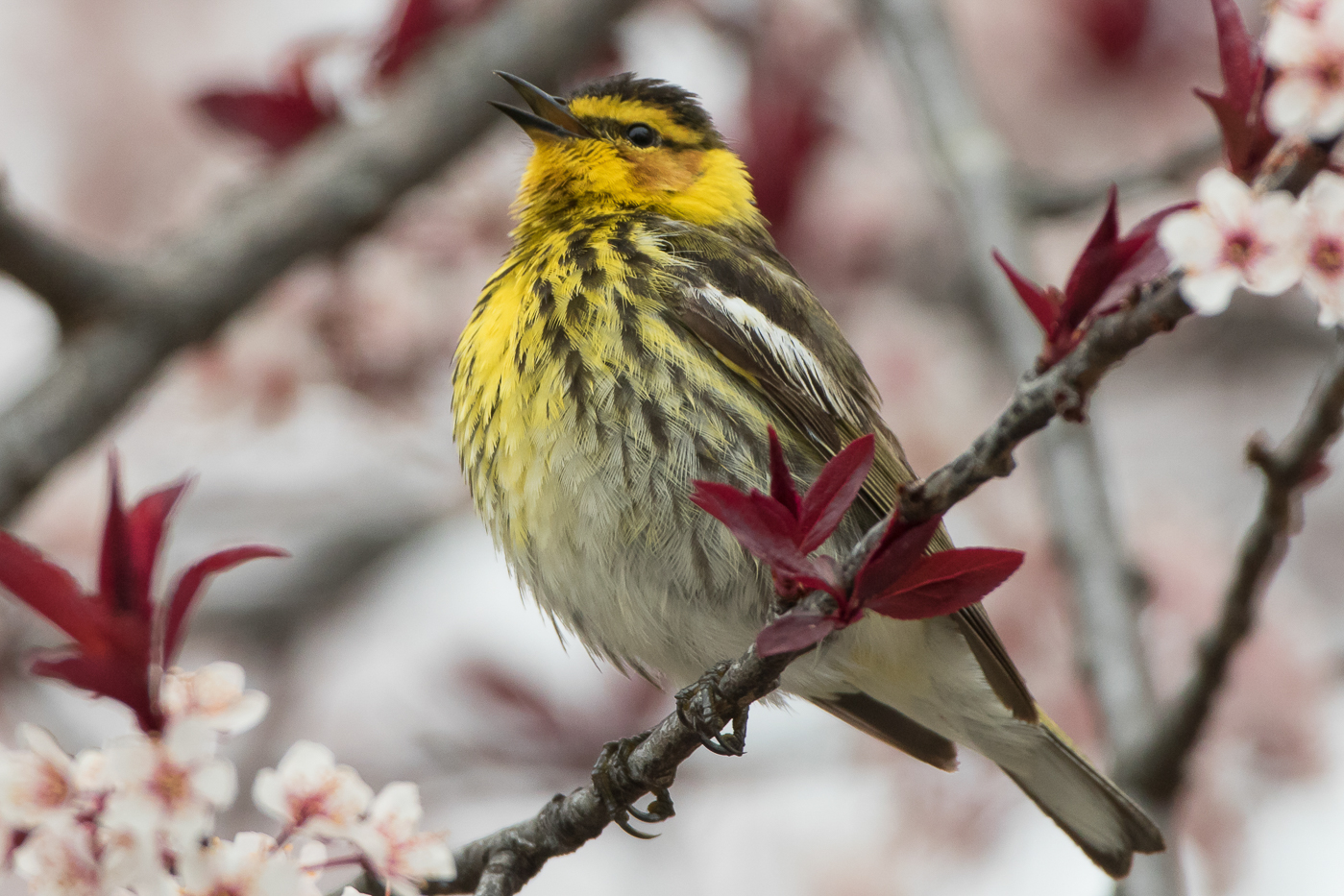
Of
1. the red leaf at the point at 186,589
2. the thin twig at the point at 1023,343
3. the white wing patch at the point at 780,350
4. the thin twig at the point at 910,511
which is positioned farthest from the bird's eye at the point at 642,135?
the red leaf at the point at 186,589

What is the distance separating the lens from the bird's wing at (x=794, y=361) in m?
3.26

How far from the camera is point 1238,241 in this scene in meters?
1.45

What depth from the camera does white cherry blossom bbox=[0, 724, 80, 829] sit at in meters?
1.64

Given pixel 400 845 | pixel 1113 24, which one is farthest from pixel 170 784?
pixel 1113 24

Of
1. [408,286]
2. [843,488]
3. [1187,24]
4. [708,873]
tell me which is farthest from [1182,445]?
[843,488]

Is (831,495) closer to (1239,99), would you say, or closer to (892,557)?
(892,557)

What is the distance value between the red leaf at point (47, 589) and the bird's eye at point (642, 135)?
2685 mm

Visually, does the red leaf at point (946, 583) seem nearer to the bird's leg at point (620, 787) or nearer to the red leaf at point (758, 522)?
the red leaf at point (758, 522)

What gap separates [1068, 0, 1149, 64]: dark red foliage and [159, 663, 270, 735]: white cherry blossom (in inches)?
212

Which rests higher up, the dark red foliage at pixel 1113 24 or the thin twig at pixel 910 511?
the dark red foliage at pixel 1113 24

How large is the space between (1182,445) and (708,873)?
4.05 meters

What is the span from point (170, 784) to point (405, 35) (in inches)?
142

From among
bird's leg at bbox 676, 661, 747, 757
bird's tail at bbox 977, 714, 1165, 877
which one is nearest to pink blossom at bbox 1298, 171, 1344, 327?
bird's leg at bbox 676, 661, 747, 757

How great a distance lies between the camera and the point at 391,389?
5117 millimetres
